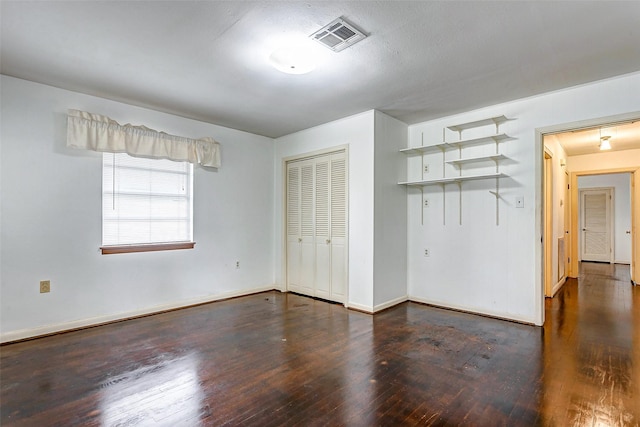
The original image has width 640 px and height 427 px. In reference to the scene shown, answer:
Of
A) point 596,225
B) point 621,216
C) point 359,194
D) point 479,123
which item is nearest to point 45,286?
point 359,194

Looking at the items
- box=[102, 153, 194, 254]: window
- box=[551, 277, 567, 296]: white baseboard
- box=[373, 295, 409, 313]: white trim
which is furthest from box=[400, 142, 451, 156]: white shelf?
box=[102, 153, 194, 254]: window

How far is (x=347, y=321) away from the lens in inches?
143

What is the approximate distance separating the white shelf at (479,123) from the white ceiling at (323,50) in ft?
0.67

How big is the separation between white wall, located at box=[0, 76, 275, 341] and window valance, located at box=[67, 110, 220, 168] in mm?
120

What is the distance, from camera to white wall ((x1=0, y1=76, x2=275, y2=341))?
9.98ft

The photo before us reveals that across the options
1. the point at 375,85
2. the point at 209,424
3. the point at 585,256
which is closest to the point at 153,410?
the point at 209,424

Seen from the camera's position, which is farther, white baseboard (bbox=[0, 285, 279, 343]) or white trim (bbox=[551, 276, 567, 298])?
white trim (bbox=[551, 276, 567, 298])

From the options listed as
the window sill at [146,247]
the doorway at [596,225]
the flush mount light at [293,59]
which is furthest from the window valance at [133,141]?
the doorway at [596,225]

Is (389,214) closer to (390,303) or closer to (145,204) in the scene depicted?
(390,303)

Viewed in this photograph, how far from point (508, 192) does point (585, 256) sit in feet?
22.7

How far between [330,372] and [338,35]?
2473 mm

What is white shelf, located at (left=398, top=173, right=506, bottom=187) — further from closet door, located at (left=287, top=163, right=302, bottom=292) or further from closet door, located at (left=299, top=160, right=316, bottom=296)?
closet door, located at (left=287, top=163, right=302, bottom=292)

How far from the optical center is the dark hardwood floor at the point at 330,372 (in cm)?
191

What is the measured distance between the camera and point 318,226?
4.70m
